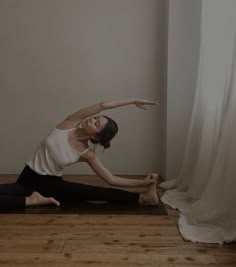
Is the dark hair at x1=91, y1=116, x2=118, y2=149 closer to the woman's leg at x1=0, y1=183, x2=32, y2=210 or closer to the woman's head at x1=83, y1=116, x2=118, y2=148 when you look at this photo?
the woman's head at x1=83, y1=116, x2=118, y2=148

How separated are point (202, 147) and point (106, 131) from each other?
62cm

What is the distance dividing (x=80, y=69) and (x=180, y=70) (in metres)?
0.91

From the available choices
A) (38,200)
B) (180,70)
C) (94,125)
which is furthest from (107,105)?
(180,70)

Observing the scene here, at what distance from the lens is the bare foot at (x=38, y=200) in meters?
2.16

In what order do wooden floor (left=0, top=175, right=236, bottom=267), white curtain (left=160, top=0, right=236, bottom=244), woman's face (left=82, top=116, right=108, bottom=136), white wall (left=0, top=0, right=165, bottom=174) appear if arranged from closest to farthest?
wooden floor (left=0, top=175, right=236, bottom=267), white curtain (left=160, top=0, right=236, bottom=244), woman's face (left=82, top=116, right=108, bottom=136), white wall (left=0, top=0, right=165, bottom=174)

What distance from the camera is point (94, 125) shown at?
7.13 feet

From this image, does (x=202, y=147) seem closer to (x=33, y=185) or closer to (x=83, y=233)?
(x=83, y=233)

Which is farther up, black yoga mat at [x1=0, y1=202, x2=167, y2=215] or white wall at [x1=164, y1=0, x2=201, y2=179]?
white wall at [x1=164, y1=0, x2=201, y2=179]

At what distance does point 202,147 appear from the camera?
85.2 inches

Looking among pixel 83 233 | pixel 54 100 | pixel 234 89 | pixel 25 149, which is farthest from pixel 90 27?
pixel 83 233

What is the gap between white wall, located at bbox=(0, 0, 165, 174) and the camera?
3035 millimetres

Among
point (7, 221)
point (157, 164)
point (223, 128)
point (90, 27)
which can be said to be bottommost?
point (157, 164)

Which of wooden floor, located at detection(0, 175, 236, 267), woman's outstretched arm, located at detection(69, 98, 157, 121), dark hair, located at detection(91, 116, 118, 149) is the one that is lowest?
wooden floor, located at detection(0, 175, 236, 267)

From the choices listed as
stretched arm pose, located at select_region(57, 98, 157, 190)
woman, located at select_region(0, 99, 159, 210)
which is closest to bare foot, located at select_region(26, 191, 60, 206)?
woman, located at select_region(0, 99, 159, 210)
